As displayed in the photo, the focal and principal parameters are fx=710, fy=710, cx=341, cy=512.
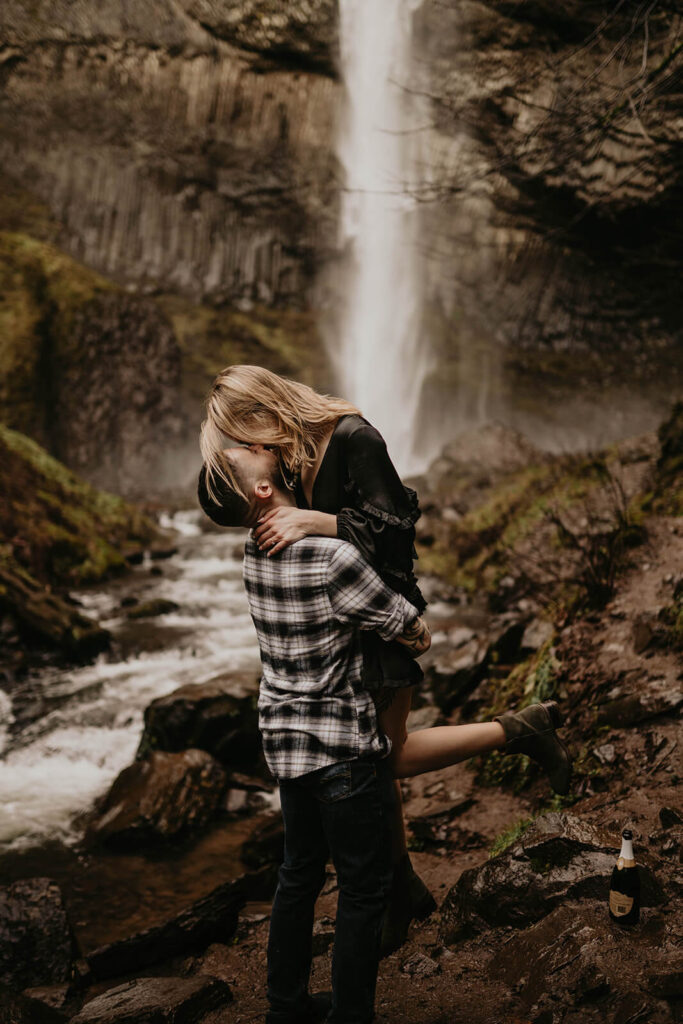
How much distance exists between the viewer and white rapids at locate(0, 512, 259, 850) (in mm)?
5039

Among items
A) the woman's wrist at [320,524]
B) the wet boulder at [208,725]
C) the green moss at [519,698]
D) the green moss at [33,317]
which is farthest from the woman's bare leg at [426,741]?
the green moss at [33,317]

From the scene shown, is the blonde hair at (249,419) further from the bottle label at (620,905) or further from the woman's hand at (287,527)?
the bottle label at (620,905)

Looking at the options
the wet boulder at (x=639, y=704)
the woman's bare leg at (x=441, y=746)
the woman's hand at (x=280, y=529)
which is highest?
the woman's hand at (x=280, y=529)

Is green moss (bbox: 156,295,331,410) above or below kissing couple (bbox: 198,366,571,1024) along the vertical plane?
above

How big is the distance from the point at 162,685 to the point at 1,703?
1433 millimetres

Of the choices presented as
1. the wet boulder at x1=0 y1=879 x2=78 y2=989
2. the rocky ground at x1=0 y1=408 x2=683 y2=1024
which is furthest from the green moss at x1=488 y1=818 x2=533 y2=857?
the wet boulder at x1=0 y1=879 x2=78 y2=989

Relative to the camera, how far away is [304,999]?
7.16 ft

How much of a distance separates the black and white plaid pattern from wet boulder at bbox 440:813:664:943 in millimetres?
1026

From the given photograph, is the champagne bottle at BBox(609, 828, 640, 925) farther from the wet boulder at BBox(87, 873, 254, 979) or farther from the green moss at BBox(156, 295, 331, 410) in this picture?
the green moss at BBox(156, 295, 331, 410)

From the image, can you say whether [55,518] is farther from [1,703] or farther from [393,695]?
[393,695]

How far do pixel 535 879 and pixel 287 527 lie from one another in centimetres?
168

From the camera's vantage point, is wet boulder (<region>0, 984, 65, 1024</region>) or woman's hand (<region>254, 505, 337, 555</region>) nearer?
woman's hand (<region>254, 505, 337, 555</region>)

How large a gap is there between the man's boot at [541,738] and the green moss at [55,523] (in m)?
7.71

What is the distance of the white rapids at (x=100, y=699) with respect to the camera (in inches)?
198
